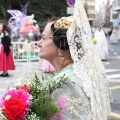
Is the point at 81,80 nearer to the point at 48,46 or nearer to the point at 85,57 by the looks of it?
the point at 85,57

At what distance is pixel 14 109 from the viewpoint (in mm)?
1738

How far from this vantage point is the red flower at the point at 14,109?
1.74 metres

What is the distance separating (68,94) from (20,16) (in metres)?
20.9

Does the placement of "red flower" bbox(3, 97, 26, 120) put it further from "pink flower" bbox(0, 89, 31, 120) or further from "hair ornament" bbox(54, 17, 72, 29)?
"hair ornament" bbox(54, 17, 72, 29)

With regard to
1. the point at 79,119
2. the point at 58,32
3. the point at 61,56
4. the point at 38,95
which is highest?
the point at 58,32

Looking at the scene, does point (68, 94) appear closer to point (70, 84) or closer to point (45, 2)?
point (70, 84)

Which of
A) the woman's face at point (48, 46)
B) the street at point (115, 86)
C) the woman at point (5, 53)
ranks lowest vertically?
the street at point (115, 86)

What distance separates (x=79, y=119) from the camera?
183 cm

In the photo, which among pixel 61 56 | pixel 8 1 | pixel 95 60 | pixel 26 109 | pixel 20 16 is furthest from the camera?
pixel 8 1

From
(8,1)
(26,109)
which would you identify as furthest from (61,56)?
(8,1)

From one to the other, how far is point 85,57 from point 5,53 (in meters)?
8.59

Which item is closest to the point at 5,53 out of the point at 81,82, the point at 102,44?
the point at 102,44

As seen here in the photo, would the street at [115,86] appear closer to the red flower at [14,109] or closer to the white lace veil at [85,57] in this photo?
the white lace veil at [85,57]

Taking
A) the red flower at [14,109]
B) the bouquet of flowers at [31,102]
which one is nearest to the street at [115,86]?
the bouquet of flowers at [31,102]
